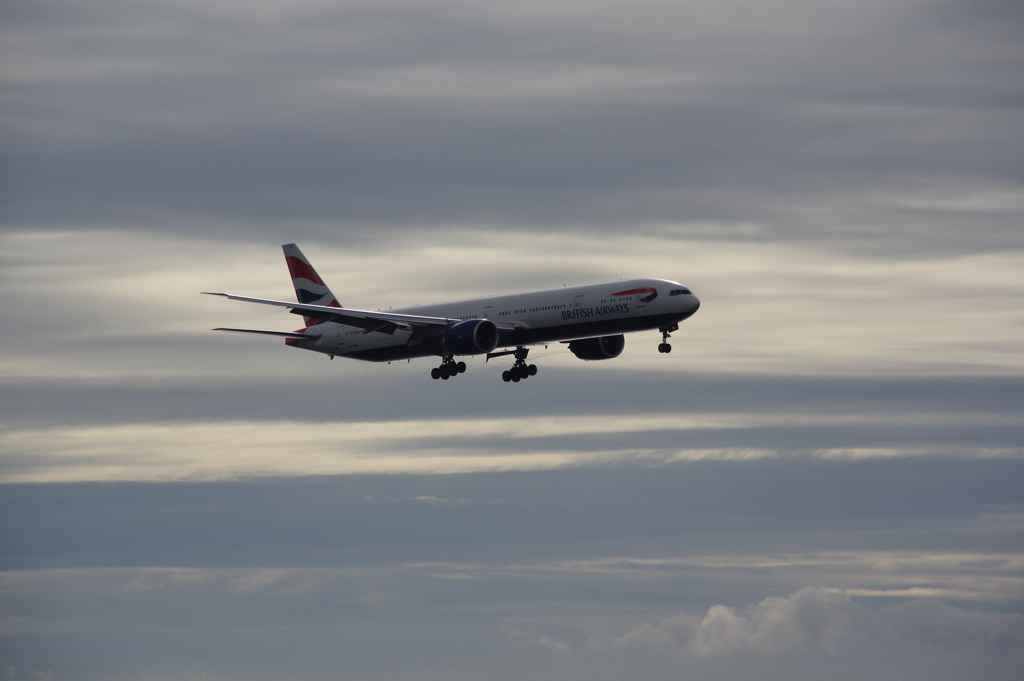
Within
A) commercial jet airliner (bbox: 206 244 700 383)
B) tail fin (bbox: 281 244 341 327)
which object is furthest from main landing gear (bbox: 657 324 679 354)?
tail fin (bbox: 281 244 341 327)

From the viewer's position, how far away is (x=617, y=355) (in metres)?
103

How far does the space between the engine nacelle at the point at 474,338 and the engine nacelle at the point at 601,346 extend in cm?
1035

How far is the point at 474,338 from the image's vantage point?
304 ft

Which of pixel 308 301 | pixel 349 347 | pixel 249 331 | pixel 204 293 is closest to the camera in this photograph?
pixel 204 293

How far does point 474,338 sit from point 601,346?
14.0 meters

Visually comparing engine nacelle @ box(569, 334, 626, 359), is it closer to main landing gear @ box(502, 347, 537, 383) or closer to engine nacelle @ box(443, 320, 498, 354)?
main landing gear @ box(502, 347, 537, 383)

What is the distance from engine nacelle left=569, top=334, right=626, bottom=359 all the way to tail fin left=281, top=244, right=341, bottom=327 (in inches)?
1075

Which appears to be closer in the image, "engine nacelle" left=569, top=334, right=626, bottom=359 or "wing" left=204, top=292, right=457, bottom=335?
"wing" left=204, top=292, right=457, bottom=335

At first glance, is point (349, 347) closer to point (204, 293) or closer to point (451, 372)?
point (451, 372)

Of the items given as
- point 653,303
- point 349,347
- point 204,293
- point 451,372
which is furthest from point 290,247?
point 653,303

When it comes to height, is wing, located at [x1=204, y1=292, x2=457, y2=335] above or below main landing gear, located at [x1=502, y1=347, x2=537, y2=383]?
above

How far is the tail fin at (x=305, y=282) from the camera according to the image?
116938mm

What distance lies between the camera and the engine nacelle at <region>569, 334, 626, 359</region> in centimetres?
10169

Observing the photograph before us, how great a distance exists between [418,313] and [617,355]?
58.0 ft
